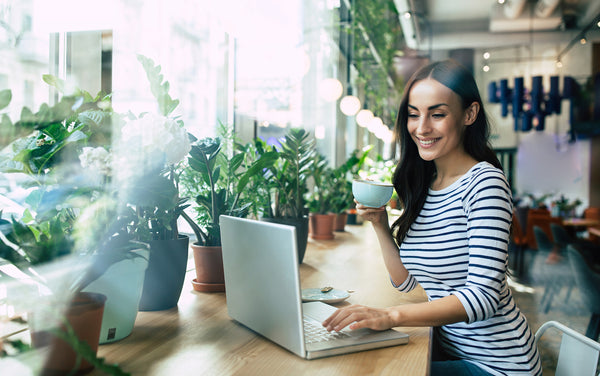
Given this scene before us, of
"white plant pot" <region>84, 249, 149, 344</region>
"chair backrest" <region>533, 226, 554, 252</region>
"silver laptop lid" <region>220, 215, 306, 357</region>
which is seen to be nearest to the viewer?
"silver laptop lid" <region>220, 215, 306, 357</region>

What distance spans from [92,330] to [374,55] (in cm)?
568

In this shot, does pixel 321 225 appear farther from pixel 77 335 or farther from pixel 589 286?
pixel 77 335

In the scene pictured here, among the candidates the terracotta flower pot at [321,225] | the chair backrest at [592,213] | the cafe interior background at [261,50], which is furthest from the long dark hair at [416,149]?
the chair backrest at [592,213]

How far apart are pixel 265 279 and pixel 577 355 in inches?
38.0

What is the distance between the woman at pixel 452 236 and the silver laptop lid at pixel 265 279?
0.37ft

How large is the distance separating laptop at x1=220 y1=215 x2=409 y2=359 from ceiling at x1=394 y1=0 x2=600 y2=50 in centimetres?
717

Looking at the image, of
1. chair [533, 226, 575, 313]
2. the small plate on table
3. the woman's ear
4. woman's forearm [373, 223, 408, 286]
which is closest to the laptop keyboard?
the small plate on table

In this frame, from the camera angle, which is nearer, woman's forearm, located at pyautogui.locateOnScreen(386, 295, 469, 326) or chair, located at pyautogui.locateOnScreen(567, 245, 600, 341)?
woman's forearm, located at pyautogui.locateOnScreen(386, 295, 469, 326)

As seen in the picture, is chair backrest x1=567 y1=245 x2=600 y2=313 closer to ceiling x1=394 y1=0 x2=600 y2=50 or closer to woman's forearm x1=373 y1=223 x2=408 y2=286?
woman's forearm x1=373 y1=223 x2=408 y2=286

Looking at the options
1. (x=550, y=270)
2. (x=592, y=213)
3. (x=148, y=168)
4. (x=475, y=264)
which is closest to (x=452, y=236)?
(x=475, y=264)

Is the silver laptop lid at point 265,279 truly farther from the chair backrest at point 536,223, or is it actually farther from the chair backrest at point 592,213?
the chair backrest at point 592,213

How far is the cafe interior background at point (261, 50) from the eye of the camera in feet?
4.36

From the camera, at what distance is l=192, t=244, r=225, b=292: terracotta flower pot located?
1505mm

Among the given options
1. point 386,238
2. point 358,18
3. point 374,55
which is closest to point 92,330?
point 386,238
